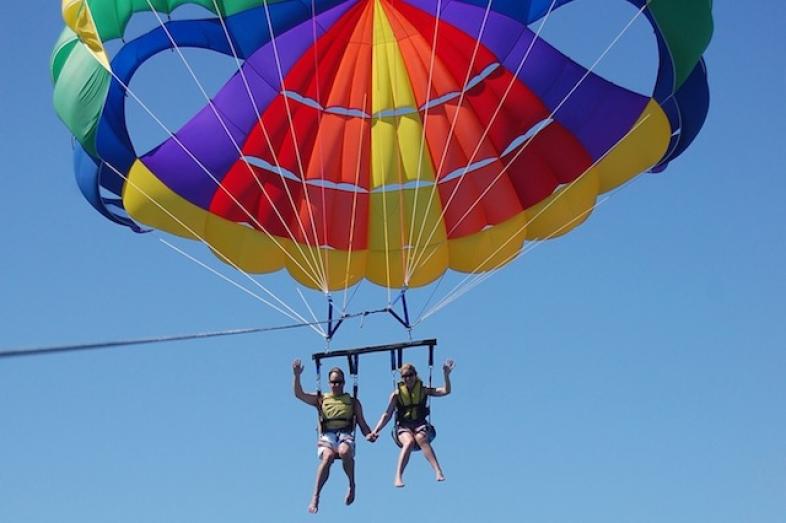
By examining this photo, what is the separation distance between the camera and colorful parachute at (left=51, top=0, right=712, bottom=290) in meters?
12.1

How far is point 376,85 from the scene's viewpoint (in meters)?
12.6

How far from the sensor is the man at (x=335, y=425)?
10.4m

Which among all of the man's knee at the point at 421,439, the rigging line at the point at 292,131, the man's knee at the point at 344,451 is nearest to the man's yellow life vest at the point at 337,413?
the man's knee at the point at 344,451

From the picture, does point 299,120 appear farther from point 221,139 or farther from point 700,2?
point 700,2

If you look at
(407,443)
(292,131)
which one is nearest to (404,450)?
(407,443)

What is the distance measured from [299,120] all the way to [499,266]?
2.41 m

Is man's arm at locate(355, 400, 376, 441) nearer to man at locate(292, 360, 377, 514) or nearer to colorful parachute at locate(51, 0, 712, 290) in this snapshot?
man at locate(292, 360, 377, 514)

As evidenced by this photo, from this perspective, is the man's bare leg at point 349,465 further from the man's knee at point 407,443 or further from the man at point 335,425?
the man's knee at point 407,443

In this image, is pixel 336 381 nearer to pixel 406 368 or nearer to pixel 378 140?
pixel 406 368

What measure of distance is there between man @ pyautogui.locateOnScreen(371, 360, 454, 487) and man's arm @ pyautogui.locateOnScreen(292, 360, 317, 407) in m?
0.56

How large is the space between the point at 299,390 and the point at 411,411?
926mm

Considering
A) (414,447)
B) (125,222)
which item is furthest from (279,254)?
(414,447)

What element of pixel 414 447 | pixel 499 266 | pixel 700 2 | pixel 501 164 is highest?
pixel 700 2

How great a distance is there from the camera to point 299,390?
10.6m
